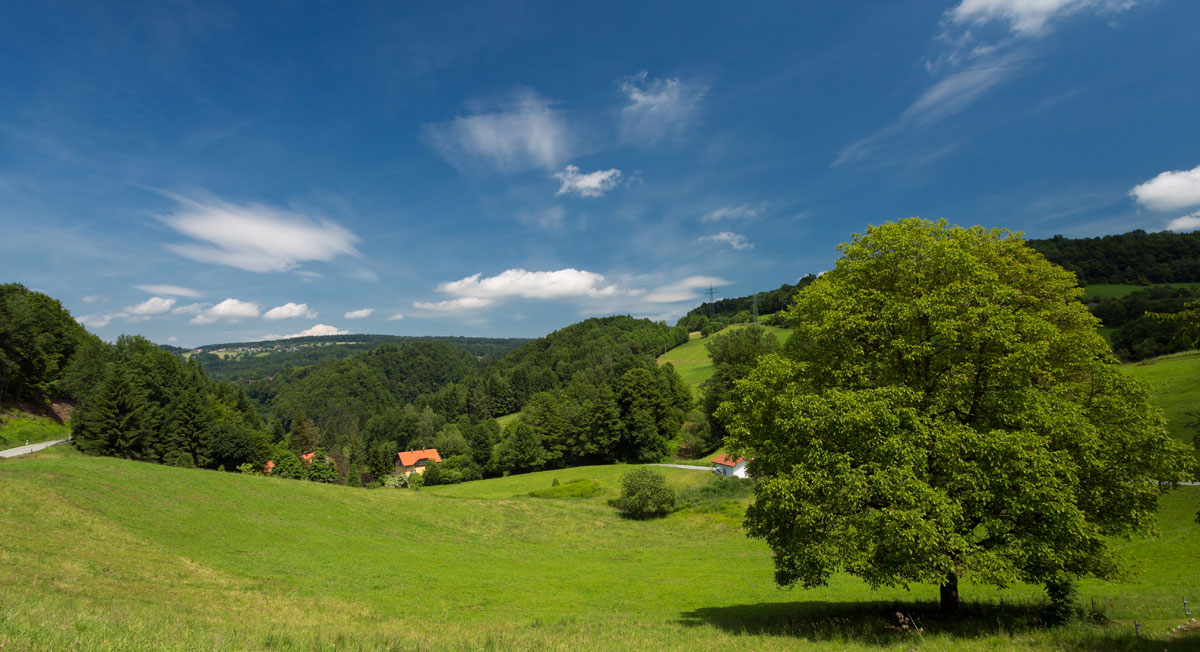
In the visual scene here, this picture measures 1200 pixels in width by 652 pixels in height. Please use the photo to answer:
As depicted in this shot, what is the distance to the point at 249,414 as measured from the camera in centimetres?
9950

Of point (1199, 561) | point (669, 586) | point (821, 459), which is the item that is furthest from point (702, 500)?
point (821, 459)

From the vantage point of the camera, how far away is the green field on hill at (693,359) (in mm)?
115800

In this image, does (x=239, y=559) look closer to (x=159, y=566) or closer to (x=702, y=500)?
(x=159, y=566)

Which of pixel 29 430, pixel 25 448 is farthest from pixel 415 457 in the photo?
pixel 25 448

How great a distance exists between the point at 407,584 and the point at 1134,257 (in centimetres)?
15803

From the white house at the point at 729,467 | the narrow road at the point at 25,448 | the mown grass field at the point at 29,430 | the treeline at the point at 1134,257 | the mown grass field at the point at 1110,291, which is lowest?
the white house at the point at 729,467

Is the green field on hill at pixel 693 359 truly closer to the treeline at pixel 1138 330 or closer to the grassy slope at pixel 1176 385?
the treeline at pixel 1138 330

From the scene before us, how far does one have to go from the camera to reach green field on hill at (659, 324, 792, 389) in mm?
115800

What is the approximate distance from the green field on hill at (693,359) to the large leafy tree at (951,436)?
89.5 metres

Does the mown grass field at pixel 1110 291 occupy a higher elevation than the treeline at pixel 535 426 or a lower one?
higher

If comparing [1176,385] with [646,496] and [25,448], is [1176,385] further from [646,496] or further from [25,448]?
[25,448]

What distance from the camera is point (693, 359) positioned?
455ft

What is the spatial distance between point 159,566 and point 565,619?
16.7 m

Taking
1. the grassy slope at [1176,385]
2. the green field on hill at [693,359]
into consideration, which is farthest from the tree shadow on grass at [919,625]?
the green field on hill at [693,359]
